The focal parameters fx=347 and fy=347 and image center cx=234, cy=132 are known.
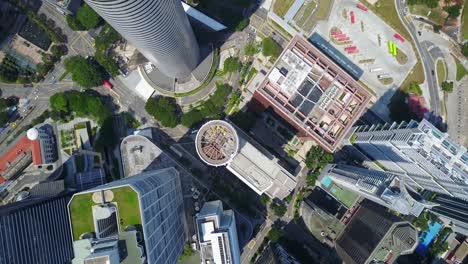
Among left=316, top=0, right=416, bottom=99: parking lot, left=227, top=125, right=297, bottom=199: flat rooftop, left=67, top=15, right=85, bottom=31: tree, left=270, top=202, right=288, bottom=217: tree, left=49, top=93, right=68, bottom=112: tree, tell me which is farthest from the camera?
left=316, top=0, right=416, bottom=99: parking lot

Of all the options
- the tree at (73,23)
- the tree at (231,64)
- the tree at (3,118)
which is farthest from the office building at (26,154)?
the tree at (231,64)

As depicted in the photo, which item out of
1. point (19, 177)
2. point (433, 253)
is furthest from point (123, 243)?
point (433, 253)

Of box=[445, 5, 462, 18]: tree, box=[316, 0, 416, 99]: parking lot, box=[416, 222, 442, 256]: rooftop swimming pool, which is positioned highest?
box=[445, 5, 462, 18]: tree

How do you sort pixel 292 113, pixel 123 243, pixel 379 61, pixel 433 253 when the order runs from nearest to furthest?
pixel 123 243 → pixel 292 113 → pixel 433 253 → pixel 379 61

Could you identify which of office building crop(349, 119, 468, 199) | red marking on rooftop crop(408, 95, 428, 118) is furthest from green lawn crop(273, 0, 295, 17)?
red marking on rooftop crop(408, 95, 428, 118)

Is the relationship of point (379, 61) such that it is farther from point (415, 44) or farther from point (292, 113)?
point (292, 113)

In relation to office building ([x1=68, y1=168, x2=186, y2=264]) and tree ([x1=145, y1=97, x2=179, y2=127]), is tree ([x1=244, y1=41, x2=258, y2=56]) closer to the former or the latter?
tree ([x1=145, y1=97, x2=179, y2=127])
